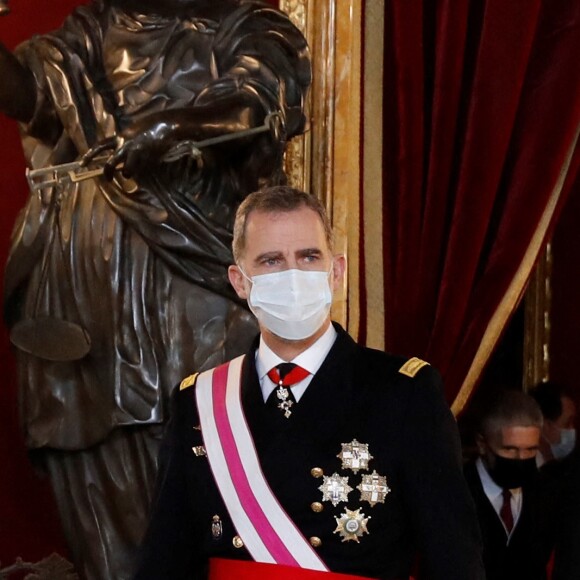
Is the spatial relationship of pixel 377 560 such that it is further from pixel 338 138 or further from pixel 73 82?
pixel 338 138

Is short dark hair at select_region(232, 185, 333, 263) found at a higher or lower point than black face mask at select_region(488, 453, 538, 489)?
higher

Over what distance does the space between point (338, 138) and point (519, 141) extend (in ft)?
1.61

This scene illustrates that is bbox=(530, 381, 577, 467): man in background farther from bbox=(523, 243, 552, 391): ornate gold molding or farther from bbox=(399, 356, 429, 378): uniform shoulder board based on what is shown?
bbox=(399, 356, 429, 378): uniform shoulder board

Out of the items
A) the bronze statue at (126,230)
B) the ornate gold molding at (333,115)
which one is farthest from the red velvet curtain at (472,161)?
the bronze statue at (126,230)

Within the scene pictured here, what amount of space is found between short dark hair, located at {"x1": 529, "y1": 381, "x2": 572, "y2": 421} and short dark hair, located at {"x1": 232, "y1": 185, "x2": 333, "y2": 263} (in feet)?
8.68

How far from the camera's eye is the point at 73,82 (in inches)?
137

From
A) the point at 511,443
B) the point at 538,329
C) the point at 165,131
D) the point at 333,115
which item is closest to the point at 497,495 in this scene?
the point at 511,443

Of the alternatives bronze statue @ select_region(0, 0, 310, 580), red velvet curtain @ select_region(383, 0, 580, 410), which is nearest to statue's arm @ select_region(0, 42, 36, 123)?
bronze statue @ select_region(0, 0, 310, 580)

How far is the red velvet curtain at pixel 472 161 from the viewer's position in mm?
3975

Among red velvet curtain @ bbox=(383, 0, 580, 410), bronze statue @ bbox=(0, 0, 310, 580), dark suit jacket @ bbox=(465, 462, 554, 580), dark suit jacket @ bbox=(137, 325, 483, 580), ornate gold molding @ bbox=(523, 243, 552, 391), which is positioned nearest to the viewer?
dark suit jacket @ bbox=(137, 325, 483, 580)

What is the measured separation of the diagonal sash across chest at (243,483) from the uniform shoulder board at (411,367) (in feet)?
0.79

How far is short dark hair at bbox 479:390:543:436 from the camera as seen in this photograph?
375 cm

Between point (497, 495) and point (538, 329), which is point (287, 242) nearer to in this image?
point (497, 495)

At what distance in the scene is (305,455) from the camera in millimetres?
2100
